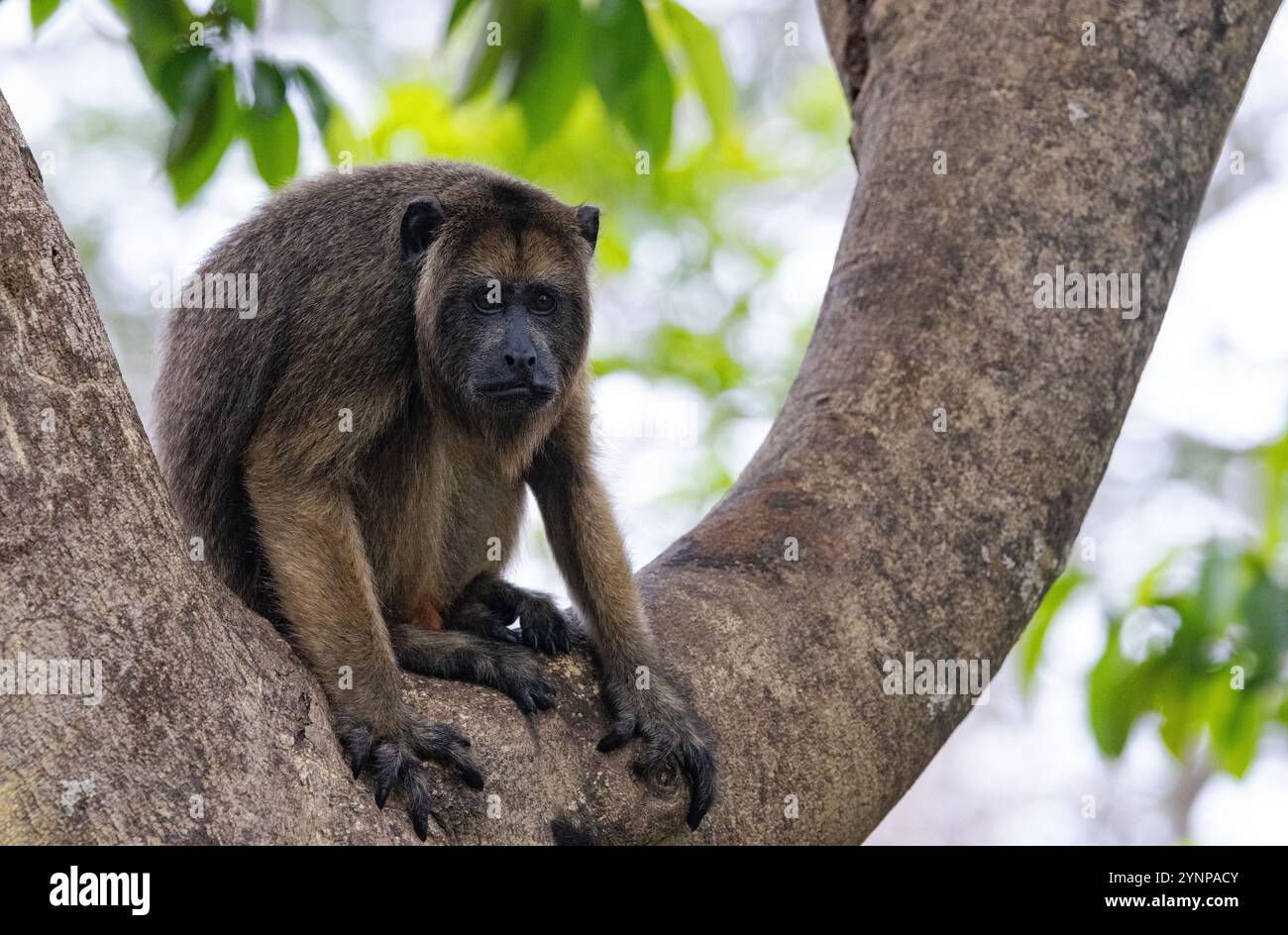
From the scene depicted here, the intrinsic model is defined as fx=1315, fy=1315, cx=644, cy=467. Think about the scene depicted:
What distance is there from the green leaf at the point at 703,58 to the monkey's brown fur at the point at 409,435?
2.12 ft

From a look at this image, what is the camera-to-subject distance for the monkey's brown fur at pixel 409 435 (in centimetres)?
388

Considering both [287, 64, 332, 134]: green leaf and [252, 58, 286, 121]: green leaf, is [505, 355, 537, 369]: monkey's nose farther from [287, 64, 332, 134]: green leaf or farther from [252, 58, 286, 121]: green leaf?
[252, 58, 286, 121]: green leaf

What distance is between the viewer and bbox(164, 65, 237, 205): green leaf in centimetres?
437

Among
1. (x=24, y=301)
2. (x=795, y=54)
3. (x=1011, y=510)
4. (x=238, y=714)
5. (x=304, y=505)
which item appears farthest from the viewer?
(x=795, y=54)

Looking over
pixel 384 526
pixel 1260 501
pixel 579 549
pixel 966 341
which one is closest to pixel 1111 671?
pixel 1260 501

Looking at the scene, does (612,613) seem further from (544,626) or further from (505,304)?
(505,304)

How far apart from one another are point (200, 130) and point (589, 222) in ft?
4.51

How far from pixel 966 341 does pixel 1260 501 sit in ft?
6.44

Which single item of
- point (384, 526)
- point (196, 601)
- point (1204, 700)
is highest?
point (384, 526)

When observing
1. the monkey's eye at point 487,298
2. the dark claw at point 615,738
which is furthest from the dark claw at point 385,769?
the monkey's eye at point 487,298

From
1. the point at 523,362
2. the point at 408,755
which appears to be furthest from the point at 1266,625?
the point at 408,755

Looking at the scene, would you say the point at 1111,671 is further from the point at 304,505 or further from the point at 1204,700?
the point at 304,505

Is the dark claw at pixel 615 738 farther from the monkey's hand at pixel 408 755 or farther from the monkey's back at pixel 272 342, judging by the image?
the monkey's back at pixel 272 342

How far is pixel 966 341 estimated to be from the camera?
4.45 m
